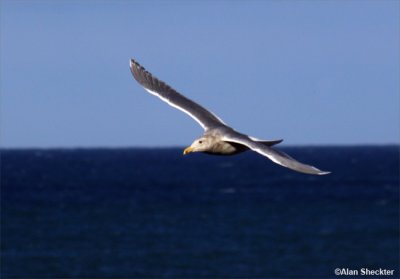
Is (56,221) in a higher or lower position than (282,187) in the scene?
lower

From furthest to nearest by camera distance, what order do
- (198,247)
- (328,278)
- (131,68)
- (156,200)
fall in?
(156,200) < (198,247) < (328,278) < (131,68)

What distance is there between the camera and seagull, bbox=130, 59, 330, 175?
12.4 meters

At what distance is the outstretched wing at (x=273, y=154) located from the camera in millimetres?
11695

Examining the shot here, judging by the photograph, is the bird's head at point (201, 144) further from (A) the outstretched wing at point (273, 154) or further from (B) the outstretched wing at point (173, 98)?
(A) the outstretched wing at point (273, 154)

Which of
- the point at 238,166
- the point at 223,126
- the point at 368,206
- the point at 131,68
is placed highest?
the point at 238,166

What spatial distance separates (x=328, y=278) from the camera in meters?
43.9

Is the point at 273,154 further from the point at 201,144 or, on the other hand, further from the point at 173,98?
the point at 173,98

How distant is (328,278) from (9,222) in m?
27.1

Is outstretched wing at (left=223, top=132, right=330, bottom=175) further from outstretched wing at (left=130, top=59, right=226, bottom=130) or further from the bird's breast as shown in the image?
outstretched wing at (left=130, top=59, right=226, bottom=130)

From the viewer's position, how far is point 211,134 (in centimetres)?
1455

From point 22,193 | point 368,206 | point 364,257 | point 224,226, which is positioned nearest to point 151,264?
point 364,257

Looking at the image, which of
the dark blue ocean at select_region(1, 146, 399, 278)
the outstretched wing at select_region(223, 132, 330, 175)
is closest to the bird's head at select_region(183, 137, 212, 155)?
the outstretched wing at select_region(223, 132, 330, 175)

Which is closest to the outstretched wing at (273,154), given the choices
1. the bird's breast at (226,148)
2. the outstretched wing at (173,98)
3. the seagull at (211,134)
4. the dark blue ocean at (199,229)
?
the seagull at (211,134)

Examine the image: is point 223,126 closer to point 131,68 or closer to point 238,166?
point 131,68
